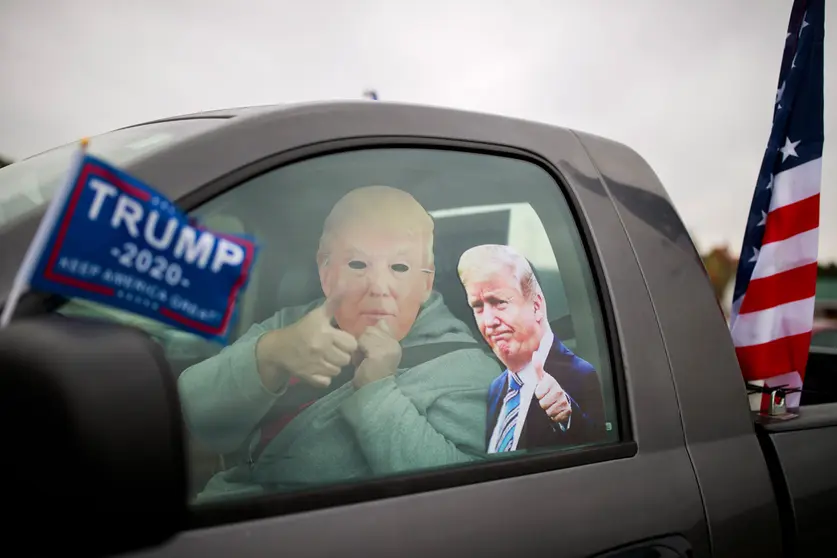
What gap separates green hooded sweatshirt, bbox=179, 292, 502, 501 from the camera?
1182mm

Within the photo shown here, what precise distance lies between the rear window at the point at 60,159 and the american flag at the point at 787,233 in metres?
1.51

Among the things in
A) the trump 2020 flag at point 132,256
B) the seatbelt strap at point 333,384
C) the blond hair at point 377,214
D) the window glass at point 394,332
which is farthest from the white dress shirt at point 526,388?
the trump 2020 flag at point 132,256

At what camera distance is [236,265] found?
0.86 meters

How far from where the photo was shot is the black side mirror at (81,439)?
76cm

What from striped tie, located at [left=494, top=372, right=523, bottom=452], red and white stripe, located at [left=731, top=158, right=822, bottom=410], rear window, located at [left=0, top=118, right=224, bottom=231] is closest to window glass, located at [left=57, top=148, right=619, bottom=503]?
striped tie, located at [left=494, top=372, right=523, bottom=452]

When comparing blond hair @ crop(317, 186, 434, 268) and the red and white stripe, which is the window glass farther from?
the red and white stripe

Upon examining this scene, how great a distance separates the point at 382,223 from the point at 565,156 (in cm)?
50

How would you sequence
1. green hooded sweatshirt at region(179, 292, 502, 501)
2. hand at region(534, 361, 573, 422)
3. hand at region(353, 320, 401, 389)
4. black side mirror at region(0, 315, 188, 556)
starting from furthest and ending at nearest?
hand at region(534, 361, 573, 422) → hand at region(353, 320, 401, 389) → green hooded sweatshirt at region(179, 292, 502, 501) → black side mirror at region(0, 315, 188, 556)

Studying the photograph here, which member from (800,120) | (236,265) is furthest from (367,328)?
(800,120)

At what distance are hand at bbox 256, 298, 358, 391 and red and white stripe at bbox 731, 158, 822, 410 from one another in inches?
47.4

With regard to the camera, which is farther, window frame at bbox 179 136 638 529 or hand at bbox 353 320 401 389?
hand at bbox 353 320 401 389

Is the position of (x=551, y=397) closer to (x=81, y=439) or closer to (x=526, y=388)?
(x=526, y=388)

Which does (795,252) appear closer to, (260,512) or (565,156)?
(565,156)

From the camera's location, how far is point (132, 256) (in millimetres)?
817
